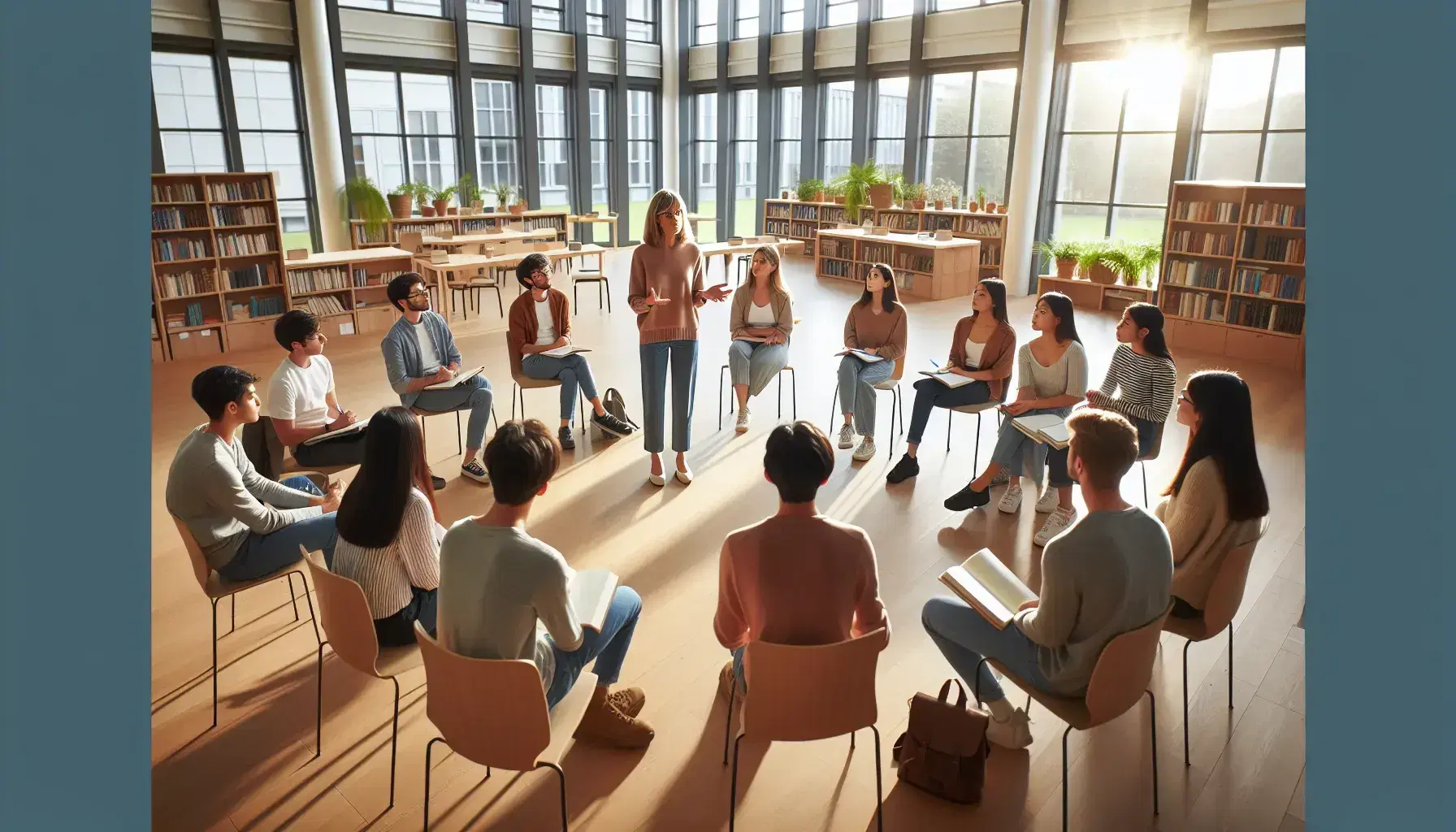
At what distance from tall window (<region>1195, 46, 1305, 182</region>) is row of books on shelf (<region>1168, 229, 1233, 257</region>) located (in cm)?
206

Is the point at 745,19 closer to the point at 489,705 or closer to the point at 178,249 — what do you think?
the point at 178,249

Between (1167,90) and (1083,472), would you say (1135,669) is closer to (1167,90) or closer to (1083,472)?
(1083,472)

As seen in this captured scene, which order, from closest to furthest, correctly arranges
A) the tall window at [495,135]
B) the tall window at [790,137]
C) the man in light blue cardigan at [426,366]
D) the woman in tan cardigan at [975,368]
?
the man in light blue cardigan at [426,366] → the woman in tan cardigan at [975,368] → the tall window at [495,135] → the tall window at [790,137]

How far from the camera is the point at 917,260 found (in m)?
12.1

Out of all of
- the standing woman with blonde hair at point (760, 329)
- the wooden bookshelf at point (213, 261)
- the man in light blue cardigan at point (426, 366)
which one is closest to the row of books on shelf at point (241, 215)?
the wooden bookshelf at point (213, 261)

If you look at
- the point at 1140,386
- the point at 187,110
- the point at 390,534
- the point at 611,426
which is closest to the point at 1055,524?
the point at 1140,386

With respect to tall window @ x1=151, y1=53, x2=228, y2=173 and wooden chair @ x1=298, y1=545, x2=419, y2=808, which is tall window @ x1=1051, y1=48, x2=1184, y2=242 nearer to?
wooden chair @ x1=298, y1=545, x2=419, y2=808

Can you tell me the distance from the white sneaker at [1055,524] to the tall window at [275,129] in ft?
38.0

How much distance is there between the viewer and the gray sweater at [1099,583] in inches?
89.6

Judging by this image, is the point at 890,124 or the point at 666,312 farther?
the point at 890,124

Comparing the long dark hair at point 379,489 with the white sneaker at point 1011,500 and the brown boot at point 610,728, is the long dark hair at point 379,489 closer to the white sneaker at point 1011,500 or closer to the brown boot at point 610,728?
the brown boot at point 610,728

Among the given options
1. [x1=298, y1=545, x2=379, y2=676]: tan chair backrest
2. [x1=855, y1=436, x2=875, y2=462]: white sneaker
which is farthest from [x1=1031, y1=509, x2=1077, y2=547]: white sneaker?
[x1=298, y1=545, x2=379, y2=676]: tan chair backrest

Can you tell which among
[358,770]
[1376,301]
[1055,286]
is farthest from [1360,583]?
[1055,286]

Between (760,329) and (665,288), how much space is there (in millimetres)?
1294
